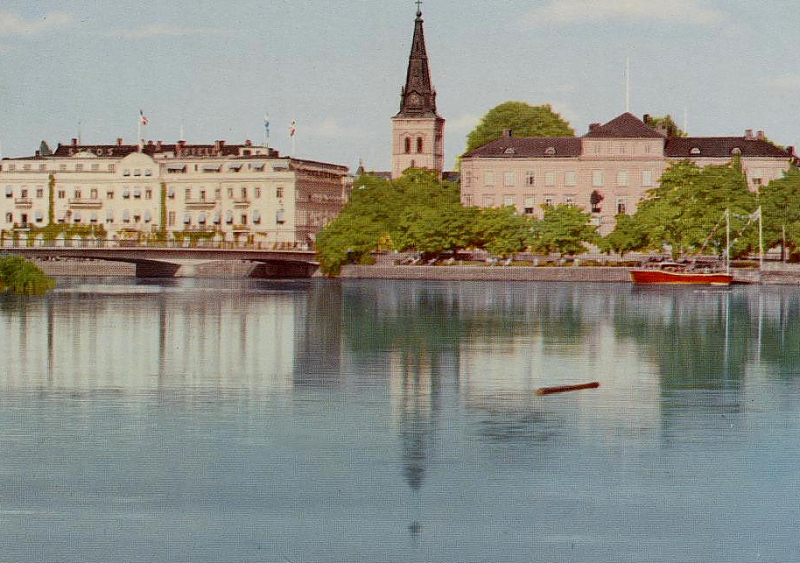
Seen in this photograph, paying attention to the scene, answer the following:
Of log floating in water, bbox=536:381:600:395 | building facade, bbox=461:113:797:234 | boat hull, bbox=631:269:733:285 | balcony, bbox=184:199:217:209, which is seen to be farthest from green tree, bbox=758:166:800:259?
log floating in water, bbox=536:381:600:395

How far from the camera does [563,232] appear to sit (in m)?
155

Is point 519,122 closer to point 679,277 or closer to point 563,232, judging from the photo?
point 563,232

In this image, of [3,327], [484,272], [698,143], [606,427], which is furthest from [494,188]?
[606,427]

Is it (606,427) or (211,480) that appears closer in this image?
(211,480)

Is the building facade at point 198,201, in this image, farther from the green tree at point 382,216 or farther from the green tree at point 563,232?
the green tree at point 563,232

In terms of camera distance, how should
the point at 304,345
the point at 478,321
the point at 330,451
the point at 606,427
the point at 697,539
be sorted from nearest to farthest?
the point at 697,539 < the point at 330,451 < the point at 606,427 < the point at 304,345 < the point at 478,321

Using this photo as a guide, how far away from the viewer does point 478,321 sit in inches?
2916

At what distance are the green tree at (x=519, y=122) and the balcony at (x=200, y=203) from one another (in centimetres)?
3282

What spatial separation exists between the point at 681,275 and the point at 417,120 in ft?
240

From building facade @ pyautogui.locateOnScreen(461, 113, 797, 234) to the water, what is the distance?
122739 millimetres

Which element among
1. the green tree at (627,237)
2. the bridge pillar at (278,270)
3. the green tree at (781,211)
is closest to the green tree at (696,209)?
the green tree at (627,237)

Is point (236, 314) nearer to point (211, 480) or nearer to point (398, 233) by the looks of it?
point (211, 480)

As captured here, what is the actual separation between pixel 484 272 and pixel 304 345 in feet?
295

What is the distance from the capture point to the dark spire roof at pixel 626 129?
181500 millimetres
